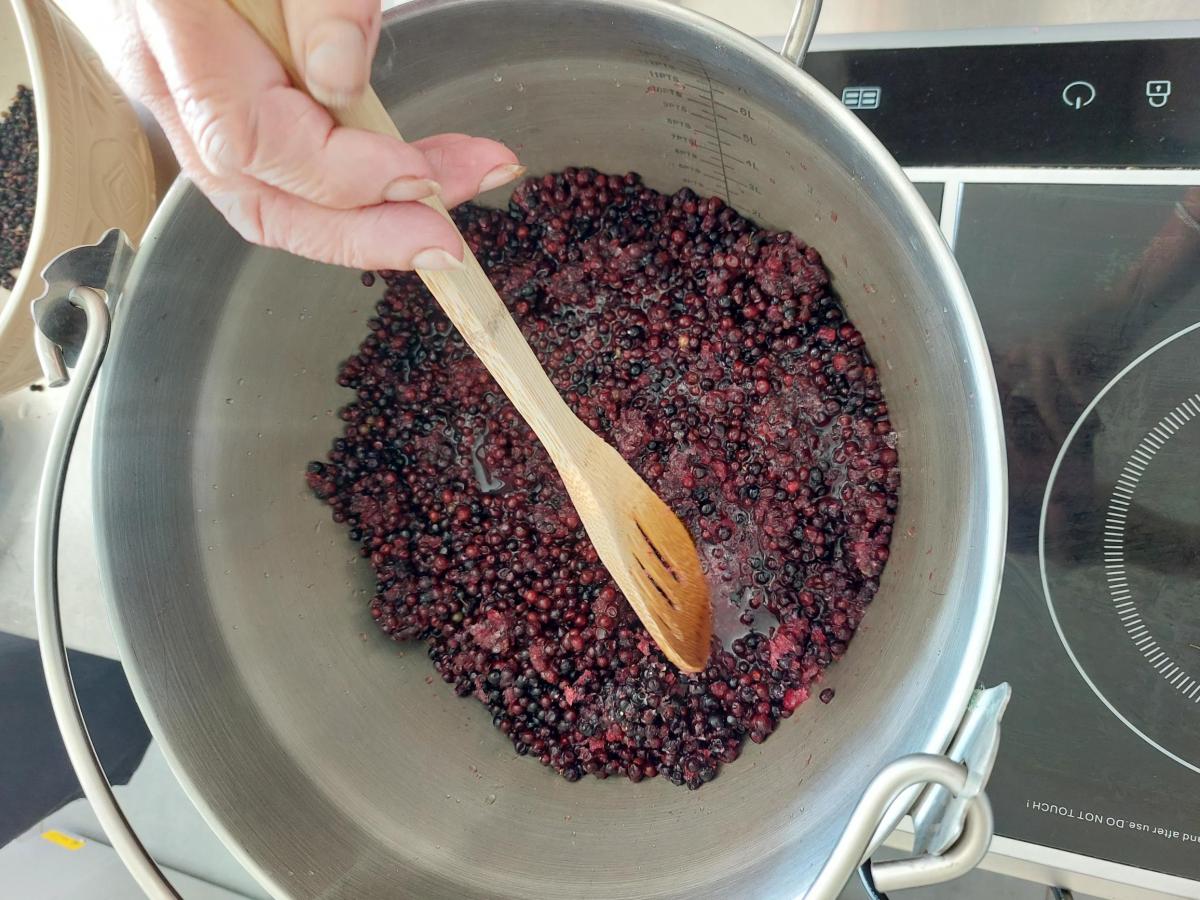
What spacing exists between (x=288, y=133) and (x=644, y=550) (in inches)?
32.0

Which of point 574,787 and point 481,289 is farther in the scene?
point 574,787

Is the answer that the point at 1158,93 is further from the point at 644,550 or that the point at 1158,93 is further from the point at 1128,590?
the point at 644,550

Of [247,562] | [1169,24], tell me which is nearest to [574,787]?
[247,562]

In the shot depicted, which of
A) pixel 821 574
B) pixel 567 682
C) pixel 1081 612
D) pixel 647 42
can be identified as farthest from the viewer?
pixel 567 682

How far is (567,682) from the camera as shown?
4.51ft

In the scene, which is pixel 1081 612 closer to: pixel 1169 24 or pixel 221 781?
pixel 1169 24

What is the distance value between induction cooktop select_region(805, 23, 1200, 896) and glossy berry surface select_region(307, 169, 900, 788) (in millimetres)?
209

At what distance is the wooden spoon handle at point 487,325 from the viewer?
0.72 m

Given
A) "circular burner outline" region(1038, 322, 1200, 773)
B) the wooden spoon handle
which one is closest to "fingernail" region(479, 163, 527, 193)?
the wooden spoon handle

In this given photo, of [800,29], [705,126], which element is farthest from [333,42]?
[705,126]

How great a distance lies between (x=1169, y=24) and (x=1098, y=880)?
1.23 m

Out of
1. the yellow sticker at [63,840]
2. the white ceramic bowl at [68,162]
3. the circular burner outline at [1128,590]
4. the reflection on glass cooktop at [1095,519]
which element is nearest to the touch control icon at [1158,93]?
the reflection on glass cooktop at [1095,519]

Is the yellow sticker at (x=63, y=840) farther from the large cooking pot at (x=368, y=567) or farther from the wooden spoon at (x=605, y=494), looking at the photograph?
the wooden spoon at (x=605, y=494)

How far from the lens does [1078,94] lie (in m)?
1.07
